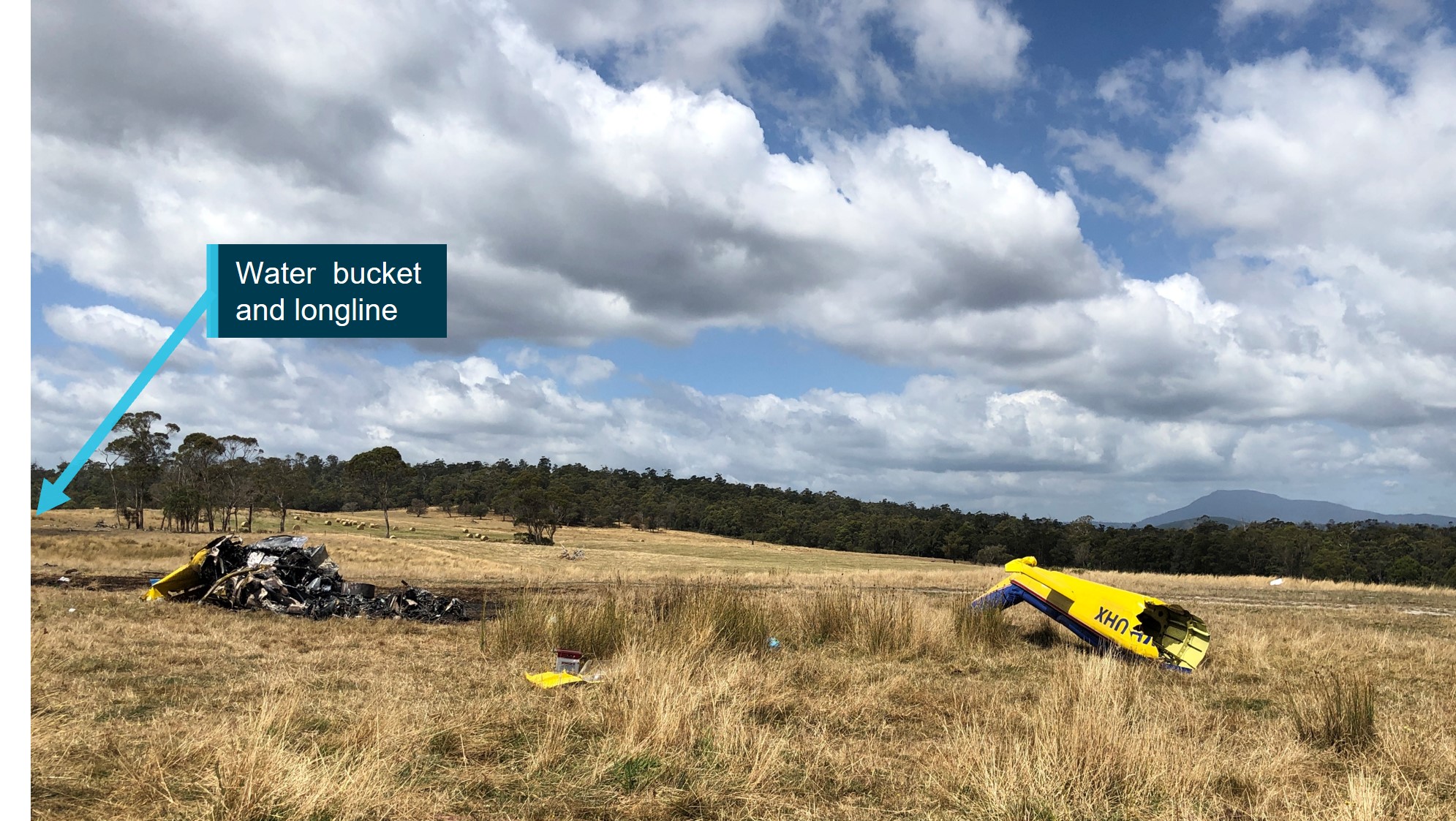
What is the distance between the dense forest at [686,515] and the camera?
7494cm

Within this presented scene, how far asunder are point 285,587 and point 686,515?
373 feet

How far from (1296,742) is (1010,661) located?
465 cm

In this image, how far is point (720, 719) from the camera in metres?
6.77

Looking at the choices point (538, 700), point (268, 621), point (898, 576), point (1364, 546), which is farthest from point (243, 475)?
point (1364, 546)

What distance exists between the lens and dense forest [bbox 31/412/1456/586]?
7494 centimetres

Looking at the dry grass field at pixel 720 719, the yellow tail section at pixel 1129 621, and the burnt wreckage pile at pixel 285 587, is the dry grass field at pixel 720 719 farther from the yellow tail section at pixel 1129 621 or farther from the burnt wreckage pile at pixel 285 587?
the burnt wreckage pile at pixel 285 587

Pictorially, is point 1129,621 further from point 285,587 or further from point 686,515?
point 686,515

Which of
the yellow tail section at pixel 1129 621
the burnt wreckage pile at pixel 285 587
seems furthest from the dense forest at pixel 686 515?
the yellow tail section at pixel 1129 621

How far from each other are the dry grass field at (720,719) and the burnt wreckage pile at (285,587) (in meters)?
1.38

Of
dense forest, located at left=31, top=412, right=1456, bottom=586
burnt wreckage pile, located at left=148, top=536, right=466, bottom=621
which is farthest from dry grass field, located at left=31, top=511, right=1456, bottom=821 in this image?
dense forest, located at left=31, top=412, right=1456, bottom=586

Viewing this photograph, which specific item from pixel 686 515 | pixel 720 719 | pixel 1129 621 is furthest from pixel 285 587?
pixel 686 515

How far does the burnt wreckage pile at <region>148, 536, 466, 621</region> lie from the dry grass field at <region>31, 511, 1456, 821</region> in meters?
1.38

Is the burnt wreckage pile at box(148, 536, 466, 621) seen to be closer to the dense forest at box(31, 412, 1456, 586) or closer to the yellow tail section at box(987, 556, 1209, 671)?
the yellow tail section at box(987, 556, 1209, 671)

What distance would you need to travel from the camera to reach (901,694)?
8.71 meters
